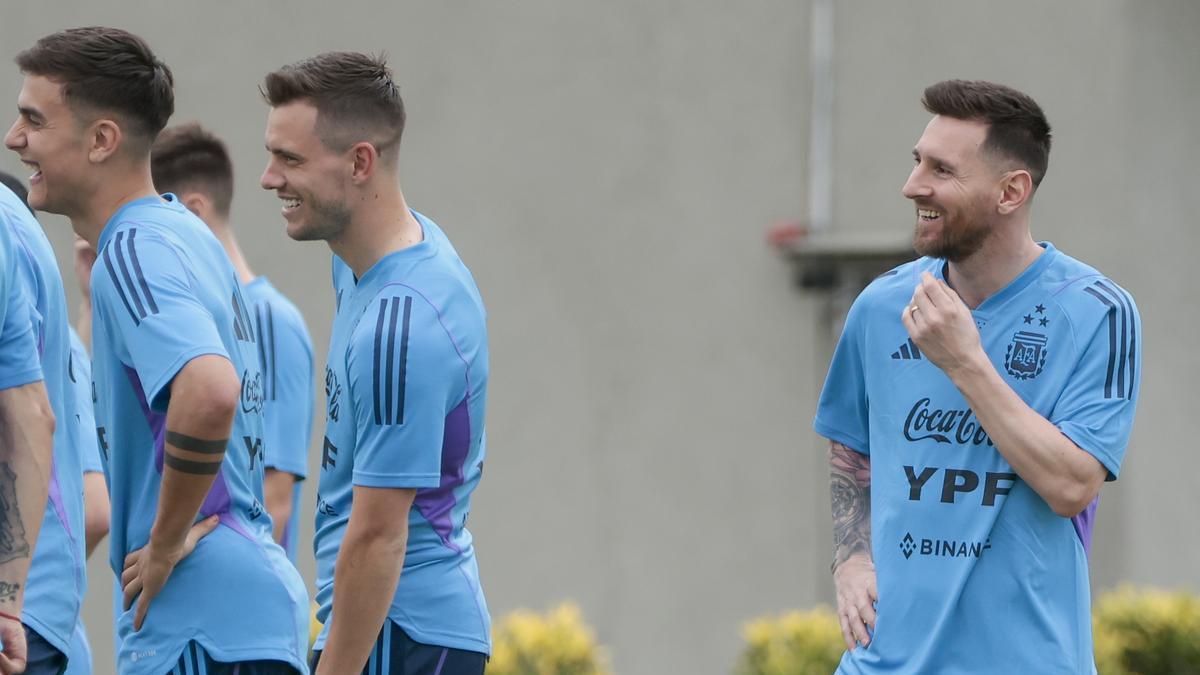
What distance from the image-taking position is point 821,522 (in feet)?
28.5

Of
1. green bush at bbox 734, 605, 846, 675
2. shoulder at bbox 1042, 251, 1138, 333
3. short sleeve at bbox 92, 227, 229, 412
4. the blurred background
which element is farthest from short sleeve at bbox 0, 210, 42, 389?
the blurred background

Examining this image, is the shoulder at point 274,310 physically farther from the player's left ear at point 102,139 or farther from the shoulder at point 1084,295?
the shoulder at point 1084,295

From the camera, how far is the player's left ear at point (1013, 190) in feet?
13.0

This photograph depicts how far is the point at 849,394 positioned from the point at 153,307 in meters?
1.67

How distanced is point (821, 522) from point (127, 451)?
5.24 m

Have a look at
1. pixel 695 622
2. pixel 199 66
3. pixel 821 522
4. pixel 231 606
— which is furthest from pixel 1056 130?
pixel 231 606

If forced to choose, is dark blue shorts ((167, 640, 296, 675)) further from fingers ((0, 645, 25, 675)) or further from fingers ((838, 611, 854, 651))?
fingers ((838, 611, 854, 651))

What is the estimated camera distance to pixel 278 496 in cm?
584

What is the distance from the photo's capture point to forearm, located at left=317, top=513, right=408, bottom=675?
12.4 feet

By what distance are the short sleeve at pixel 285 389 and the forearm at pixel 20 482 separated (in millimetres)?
2345

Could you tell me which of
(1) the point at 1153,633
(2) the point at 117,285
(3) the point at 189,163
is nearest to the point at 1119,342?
(2) the point at 117,285

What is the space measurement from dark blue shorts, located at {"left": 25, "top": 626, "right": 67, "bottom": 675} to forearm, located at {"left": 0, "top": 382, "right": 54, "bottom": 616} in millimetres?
Result: 260

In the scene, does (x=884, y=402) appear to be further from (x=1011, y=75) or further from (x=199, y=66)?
(x=199, y=66)

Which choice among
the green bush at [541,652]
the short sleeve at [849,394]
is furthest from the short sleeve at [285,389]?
the short sleeve at [849,394]
